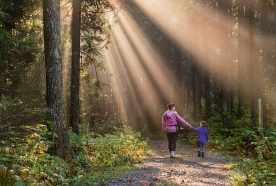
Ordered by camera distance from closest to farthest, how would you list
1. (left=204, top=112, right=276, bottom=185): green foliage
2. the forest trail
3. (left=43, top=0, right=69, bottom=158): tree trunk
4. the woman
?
(left=204, top=112, right=276, bottom=185): green foliage
the forest trail
(left=43, top=0, right=69, bottom=158): tree trunk
the woman

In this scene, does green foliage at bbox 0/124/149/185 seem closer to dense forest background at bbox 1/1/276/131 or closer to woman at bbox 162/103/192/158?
woman at bbox 162/103/192/158

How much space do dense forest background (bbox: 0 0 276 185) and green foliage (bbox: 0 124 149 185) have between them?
1.80ft

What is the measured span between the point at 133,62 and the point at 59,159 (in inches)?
1100

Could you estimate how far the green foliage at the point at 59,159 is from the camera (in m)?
7.31

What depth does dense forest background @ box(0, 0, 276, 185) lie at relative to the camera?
41.3 feet

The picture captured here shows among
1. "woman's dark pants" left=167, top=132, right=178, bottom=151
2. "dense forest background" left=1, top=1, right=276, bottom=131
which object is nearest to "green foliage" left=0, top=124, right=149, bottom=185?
"woman's dark pants" left=167, top=132, right=178, bottom=151

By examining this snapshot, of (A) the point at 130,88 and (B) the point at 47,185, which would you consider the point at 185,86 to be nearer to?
(A) the point at 130,88

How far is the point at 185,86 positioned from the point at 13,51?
29.3m

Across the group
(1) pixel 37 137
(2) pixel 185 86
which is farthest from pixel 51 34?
(2) pixel 185 86

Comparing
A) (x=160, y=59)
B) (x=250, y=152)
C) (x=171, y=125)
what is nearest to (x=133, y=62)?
(x=160, y=59)

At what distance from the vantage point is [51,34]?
40.9 ft

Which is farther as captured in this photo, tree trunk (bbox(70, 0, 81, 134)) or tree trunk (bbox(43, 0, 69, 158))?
tree trunk (bbox(70, 0, 81, 134))

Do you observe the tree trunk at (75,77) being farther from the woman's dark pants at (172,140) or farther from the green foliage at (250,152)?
the green foliage at (250,152)

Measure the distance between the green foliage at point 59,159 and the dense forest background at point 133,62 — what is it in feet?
1.80
